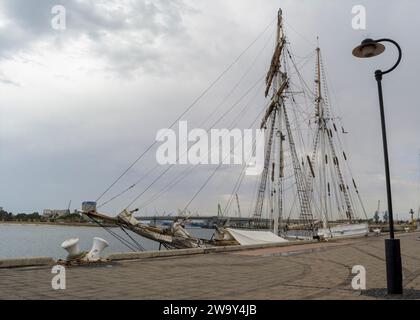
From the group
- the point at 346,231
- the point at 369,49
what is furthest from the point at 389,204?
the point at 346,231

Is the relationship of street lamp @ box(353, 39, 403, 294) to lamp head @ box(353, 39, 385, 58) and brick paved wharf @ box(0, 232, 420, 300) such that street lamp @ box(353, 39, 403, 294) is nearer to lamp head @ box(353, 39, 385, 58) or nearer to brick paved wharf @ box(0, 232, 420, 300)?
lamp head @ box(353, 39, 385, 58)

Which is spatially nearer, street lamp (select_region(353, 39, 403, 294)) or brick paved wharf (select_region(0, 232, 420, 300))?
brick paved wharf (select_region(0, 232, 420, 300))

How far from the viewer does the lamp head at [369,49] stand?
10367mm

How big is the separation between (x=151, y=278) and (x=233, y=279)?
2379 millimetres

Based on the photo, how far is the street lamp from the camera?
9.84 m

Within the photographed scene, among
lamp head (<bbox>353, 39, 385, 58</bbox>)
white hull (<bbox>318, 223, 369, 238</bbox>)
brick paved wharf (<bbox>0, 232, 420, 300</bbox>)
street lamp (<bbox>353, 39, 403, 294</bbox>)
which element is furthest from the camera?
white hull (<bbox>318, 223, 369, 238</bbox>)

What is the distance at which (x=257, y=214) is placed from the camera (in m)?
42.6

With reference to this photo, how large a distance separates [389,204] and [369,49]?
12.9ft

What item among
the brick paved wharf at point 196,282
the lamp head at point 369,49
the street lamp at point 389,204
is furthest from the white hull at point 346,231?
the lamp head at point 369,49

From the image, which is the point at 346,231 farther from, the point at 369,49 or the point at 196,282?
the point at 369,49

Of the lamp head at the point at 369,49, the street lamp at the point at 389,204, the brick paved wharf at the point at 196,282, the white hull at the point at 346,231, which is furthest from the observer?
the white hull at the point at 346,231

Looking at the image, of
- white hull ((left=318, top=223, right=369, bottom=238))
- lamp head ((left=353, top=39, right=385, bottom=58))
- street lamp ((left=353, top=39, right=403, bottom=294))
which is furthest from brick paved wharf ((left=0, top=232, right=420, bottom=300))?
white hull ((left=318, top=223, right=369, bottom=238))

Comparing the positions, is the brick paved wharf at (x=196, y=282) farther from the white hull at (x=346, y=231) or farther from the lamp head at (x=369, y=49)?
the white hull at (x=346, y=231)
